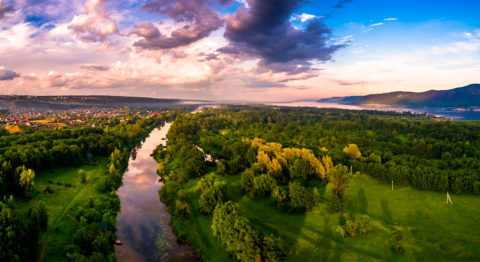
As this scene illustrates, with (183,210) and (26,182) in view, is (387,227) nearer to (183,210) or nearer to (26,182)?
(183,210)

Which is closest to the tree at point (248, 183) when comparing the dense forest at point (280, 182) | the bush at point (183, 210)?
the dense forest at point (280, 182)

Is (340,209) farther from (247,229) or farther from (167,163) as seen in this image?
(167,163)

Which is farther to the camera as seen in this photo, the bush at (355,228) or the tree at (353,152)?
the tree at (353,152)

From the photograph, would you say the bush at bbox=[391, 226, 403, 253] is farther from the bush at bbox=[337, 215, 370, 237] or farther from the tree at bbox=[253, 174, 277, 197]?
the tree at bbox=[253, 174, 277, 197]

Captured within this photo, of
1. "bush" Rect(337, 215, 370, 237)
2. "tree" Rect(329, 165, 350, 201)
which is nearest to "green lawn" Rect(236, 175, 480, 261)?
"bush" Rect(337, 215, 370, 237)

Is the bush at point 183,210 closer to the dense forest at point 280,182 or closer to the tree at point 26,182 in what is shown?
the dense forest at point 280,182

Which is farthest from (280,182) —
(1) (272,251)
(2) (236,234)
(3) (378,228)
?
(1) (272,251)
